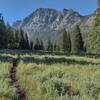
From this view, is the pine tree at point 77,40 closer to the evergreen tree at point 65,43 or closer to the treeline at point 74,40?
the treeline at point 74,40

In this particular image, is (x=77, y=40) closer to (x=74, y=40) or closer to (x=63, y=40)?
(x=74, y=40)

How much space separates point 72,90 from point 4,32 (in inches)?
3358

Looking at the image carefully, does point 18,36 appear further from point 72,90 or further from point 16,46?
point 72,90

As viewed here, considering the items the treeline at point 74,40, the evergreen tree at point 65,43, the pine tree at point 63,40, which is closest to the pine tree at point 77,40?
the treeline at point 74,40

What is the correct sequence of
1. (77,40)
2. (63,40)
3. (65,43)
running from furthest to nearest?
(65,43) → (63,40) → (77,40)

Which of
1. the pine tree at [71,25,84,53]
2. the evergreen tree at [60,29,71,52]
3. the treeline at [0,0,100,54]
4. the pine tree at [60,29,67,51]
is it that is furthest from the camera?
the evergreen tree at [60,29,71,52]

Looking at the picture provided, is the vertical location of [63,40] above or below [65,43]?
above

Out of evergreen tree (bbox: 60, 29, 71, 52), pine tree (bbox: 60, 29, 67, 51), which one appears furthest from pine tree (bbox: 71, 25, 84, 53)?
evergreen tree (bbox: 60, 29, 71, 52)

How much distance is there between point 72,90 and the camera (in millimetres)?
13953

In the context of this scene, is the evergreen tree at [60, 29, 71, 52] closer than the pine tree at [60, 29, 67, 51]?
No

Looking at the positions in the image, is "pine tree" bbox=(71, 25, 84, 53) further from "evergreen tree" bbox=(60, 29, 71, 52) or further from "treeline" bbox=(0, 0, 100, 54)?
"evergreen tree" bbox=(60, 29, 71, 52)

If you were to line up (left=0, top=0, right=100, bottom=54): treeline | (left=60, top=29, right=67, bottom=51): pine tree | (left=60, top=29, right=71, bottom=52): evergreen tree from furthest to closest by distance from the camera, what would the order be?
1. (left=60, top=29, right=71, bottom=52): evergreen tree
2. (left=60, top=29, right=67, bottom=51): pine tree
3. (left=0, top=0, right=100, bottom=54): treeline

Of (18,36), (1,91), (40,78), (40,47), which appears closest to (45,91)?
(1,91)

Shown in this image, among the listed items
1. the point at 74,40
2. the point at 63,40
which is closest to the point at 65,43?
the point at 63,40
